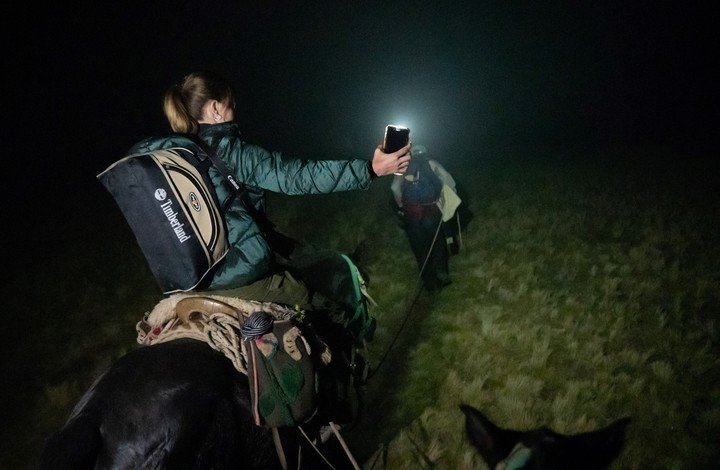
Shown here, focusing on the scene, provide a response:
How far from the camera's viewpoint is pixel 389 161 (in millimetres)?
2061

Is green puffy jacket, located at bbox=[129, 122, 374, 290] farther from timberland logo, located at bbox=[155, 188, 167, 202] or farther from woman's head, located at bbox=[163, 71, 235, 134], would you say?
timberland logo, located at bbox=[155, 188, 167, 202]

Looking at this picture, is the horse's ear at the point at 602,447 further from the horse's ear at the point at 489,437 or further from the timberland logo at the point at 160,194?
the timberland logo at the point at 160,194

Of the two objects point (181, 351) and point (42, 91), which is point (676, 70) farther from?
point (42, 91)

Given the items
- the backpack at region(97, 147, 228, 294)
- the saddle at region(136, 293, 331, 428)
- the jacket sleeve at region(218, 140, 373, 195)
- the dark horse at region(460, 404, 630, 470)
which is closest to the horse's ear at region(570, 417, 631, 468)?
the dark horse at region(460, 404, 630, 470)

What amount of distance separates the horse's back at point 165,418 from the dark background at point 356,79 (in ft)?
37.9

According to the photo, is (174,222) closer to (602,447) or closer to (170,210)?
(170,210)

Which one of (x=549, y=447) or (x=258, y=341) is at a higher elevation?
(x=258, y=341)

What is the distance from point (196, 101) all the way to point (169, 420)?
1970mm

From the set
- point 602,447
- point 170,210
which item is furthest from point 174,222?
point 602,447

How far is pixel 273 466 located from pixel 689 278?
20.2 ft

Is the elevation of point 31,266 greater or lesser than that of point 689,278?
greater

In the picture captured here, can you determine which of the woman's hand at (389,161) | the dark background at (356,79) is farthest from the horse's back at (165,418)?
the dark background at (356,79)

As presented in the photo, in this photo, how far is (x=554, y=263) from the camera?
242 inches

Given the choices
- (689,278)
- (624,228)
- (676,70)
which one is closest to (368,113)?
(676,70)
